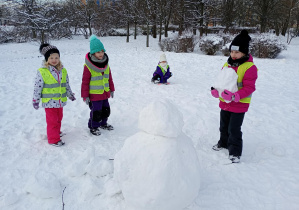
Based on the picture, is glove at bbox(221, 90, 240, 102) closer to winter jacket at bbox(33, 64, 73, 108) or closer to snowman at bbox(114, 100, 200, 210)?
snowman at bbox(114, 100, 200, 210)

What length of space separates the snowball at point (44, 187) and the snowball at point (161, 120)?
130 centimetres

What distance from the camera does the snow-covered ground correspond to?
230cm

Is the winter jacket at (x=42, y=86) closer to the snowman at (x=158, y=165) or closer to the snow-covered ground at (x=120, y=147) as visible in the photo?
the snow-covered ground at (x=120, y=147)

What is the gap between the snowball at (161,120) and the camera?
182cm

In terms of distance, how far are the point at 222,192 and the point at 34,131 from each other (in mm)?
3288

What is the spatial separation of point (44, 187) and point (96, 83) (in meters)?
1.86

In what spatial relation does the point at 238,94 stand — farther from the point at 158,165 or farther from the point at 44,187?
the point at 44,187

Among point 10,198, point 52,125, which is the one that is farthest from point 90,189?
point 52,125

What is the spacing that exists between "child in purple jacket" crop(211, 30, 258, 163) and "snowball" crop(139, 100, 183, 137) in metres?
1.15

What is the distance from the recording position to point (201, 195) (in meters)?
2.36

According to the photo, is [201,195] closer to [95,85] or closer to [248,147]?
[248,147]

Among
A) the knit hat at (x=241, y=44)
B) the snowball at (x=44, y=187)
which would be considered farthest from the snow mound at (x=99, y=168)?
the knit hat at (x=241, y=44)

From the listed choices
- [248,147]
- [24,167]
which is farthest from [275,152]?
[24,167]

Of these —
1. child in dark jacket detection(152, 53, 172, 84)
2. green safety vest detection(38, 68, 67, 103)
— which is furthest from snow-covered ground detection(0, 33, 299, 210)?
green safety vest detection(38, 68, 67, 103)
